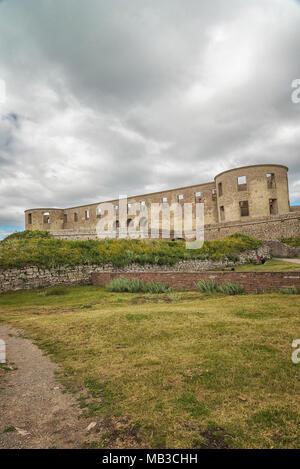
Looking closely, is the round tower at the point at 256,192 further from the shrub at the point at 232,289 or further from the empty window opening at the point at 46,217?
the empty window opening at the point at 46,217

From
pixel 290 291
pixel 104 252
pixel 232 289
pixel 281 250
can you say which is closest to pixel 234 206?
pixel 281 250

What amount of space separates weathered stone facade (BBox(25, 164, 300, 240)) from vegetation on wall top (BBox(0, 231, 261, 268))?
6.42 metres

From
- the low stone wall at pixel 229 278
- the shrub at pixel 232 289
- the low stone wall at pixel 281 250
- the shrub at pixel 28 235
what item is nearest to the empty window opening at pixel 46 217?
the shrub at pixel 28 235

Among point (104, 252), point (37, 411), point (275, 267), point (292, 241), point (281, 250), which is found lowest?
point (37, 411)

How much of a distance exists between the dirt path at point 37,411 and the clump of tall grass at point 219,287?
663cm

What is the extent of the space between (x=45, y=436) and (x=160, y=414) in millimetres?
1050

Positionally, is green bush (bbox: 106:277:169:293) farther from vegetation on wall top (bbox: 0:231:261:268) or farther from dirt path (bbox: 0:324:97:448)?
dirt path (bbox: 0:324:97:448)

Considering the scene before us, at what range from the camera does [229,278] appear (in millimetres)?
9656

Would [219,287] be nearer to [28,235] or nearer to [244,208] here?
[28,235]

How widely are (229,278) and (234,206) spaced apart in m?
24.2

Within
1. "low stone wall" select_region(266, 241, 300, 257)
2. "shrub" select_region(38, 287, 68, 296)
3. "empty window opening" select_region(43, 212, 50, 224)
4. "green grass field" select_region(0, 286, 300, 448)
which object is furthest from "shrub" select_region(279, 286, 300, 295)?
"empty window opening" select_region(43, 212, 50, 224)

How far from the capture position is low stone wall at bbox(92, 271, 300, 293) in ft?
28.0

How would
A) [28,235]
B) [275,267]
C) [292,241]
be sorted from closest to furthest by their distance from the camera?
[275,267] < [28,235] < [292,241]
